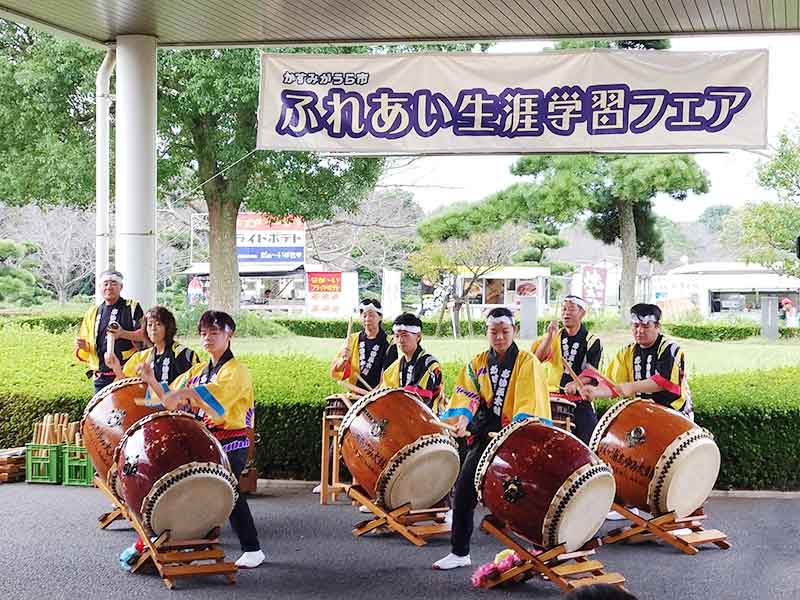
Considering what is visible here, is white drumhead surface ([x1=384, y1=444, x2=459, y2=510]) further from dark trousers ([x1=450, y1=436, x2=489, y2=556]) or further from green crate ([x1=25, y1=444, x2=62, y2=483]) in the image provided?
green crate ([x1=25, y1=444, x2=62, y2=483])

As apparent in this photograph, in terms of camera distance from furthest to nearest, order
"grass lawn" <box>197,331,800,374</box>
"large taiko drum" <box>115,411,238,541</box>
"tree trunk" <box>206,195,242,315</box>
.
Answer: "tree trunk" <box>206,195,242,315</box> → "grass lawn" <box>197,331,800,374</box> → "large taiko drum" <box>115,411,238,541</box>

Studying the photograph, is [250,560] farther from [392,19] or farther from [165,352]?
[392,19]

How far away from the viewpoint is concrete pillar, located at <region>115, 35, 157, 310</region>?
6.32m

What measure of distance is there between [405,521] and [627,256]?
6.31 meters

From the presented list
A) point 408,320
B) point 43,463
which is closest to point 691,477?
point 408,320

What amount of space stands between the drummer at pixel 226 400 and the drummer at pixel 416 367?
1134 mm

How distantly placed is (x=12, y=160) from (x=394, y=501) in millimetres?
7634

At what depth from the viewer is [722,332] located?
10.8 meters

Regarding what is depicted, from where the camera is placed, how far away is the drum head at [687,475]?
15.9 feet

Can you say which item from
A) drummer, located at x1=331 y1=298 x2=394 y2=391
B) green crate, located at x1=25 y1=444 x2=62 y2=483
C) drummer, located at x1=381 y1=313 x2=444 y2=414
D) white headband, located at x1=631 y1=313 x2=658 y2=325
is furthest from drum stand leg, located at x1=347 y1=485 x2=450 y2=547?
green crate, located at x1=25 y1=444 x2=62 y2=483

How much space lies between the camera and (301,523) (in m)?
5.57

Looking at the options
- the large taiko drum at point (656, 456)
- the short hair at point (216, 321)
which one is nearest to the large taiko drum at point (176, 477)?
the short hair at point (216, 321)

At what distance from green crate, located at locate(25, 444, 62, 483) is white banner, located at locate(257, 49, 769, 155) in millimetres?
2453

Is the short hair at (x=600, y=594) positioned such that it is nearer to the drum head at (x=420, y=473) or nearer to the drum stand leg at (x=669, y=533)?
the drum head at (x=420, y=473)
